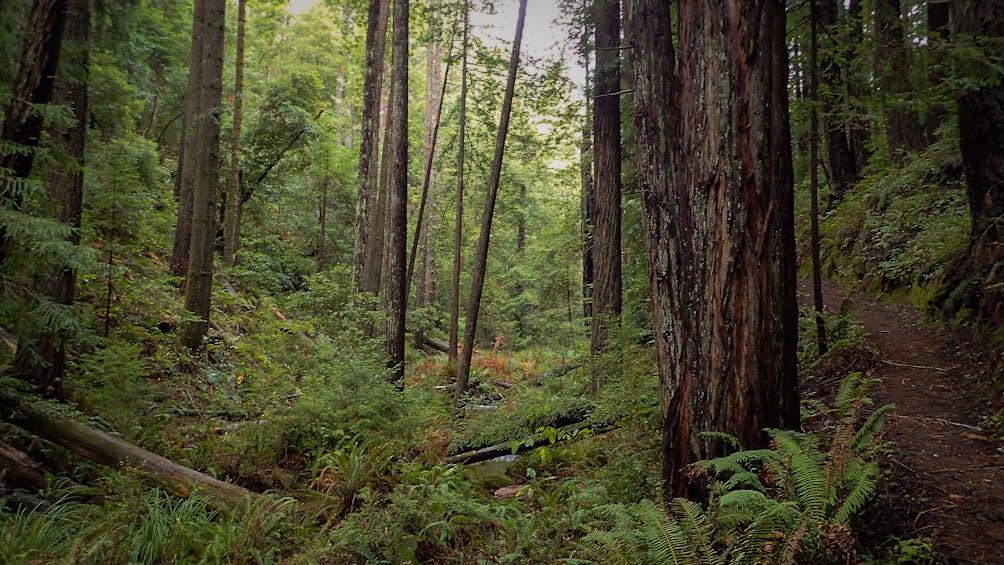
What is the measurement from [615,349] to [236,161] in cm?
1249

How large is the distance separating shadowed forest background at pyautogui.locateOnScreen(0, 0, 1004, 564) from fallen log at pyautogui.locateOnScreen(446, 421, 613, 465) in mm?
46

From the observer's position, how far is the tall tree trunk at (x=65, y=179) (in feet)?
18.5

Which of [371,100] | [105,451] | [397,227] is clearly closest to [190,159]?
[371,100]

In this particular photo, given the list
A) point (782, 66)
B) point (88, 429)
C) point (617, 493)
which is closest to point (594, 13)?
Answer: point (782, 66)

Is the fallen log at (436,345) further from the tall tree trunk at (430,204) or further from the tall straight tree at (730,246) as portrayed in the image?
the tall straight tree at (730,246)

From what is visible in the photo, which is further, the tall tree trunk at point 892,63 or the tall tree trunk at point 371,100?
the tall tree trunk at point 371,100

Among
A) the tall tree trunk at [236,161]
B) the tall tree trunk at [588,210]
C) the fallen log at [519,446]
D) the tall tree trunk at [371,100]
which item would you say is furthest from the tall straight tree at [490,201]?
the tall tree trunk at [236,161]

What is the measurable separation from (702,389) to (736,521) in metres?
1.15

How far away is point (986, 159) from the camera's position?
5172mm

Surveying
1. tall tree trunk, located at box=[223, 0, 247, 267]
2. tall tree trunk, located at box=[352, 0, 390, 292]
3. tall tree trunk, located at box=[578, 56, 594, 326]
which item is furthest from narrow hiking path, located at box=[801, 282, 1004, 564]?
tall tree trunk, located at box=[223, 0, 247, 267]

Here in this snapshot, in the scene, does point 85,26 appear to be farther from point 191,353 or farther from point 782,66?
point 782,66

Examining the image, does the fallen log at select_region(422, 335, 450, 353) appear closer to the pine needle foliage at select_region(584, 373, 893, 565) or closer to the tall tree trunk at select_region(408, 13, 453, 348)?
the tall tree trunk at select_region(408, 13, 453, 348)

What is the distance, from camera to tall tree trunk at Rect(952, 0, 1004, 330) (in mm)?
4914

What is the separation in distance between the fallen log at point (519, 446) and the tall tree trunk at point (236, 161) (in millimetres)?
11565
